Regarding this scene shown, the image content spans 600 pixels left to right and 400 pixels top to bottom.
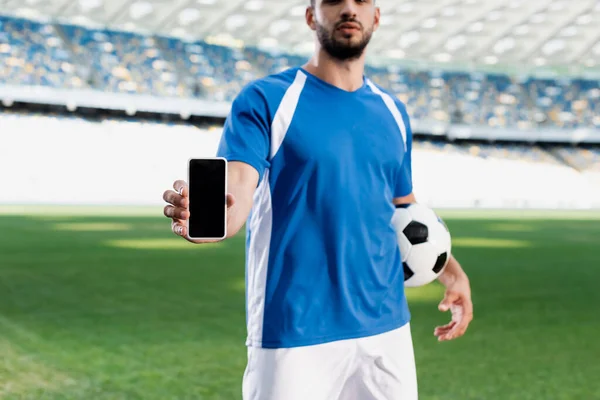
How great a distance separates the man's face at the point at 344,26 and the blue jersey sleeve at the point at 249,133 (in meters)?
0.28

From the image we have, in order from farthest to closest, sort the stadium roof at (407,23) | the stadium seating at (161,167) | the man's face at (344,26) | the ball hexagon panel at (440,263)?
the stadium roof at (407,23)
the stadium seating at (161,167)
the ball hexagon panel at (440,263)
the man's face at (344,26)

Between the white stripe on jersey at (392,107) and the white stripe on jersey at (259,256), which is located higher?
the white stripe on jersey at (392,107)

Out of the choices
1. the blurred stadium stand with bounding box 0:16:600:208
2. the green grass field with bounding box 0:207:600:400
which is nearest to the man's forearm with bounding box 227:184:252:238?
the green grass field with bounding box 0:207:600:400

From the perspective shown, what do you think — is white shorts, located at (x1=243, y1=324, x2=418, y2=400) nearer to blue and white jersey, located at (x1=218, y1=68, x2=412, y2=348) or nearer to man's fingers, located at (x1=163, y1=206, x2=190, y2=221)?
blue and white jersey, located at (x1=218, y1=68, x2=412, y2=348)

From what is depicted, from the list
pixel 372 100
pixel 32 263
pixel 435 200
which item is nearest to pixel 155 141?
pixel 435 200

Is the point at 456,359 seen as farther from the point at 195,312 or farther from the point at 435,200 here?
the point at 435,200

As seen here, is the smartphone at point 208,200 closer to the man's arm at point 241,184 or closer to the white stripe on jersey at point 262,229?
the man's arm at point 241,184

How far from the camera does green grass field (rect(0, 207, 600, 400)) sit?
5.09 meters

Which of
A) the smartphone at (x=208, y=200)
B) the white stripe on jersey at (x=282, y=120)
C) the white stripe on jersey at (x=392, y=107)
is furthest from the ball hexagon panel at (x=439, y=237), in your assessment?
the smartphone at (x=208, y=200)

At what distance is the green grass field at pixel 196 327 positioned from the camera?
16.7 feet

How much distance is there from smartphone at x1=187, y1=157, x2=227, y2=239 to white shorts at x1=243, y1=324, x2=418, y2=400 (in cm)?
51

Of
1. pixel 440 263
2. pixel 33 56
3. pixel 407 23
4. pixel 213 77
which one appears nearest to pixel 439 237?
pixel 440 263

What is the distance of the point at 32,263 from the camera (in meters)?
11.5

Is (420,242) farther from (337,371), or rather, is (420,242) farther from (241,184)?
(241,184)
